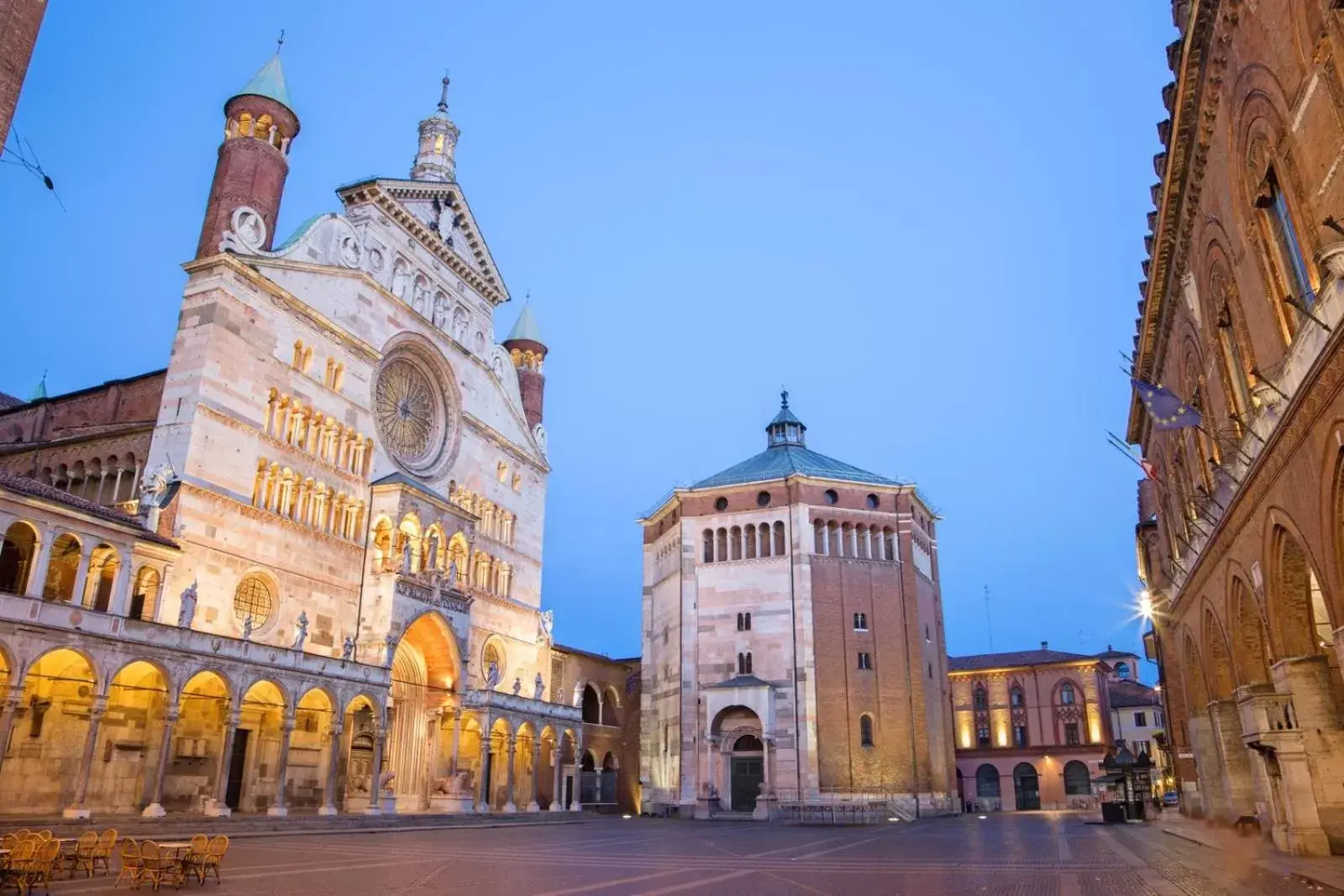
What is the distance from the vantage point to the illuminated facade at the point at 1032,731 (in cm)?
7419

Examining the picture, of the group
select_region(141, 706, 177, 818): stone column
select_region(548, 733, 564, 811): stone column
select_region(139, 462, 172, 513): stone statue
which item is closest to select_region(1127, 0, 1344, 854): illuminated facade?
select_region(141, 706, 177, 818): stone column

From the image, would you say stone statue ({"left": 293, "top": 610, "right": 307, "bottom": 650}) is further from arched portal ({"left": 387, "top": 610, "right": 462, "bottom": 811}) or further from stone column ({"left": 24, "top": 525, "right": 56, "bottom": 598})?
stone column ({"left": 24, "top": 525, "right": 56, "bottom": 598})

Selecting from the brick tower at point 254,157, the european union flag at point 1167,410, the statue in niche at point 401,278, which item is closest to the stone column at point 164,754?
the brick tower at point 254,157

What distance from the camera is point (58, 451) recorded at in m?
35.9

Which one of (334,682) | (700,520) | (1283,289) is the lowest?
(334,682)

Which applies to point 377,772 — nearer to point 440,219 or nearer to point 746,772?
Answer: point 746,772

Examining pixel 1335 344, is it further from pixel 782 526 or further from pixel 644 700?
pixel 644 700

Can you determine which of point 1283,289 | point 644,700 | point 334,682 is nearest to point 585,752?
point 644,700

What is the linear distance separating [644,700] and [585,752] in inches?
185

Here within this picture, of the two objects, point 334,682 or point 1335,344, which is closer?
point 1335,344

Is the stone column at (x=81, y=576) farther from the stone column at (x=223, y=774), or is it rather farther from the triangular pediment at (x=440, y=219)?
the triangular pediment at (x=440, y=219)

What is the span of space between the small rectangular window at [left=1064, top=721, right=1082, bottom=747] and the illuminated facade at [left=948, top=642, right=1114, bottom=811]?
0.07 meters

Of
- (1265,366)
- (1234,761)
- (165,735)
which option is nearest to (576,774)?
(165,735)

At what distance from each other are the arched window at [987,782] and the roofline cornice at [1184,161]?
5928 centimetres
